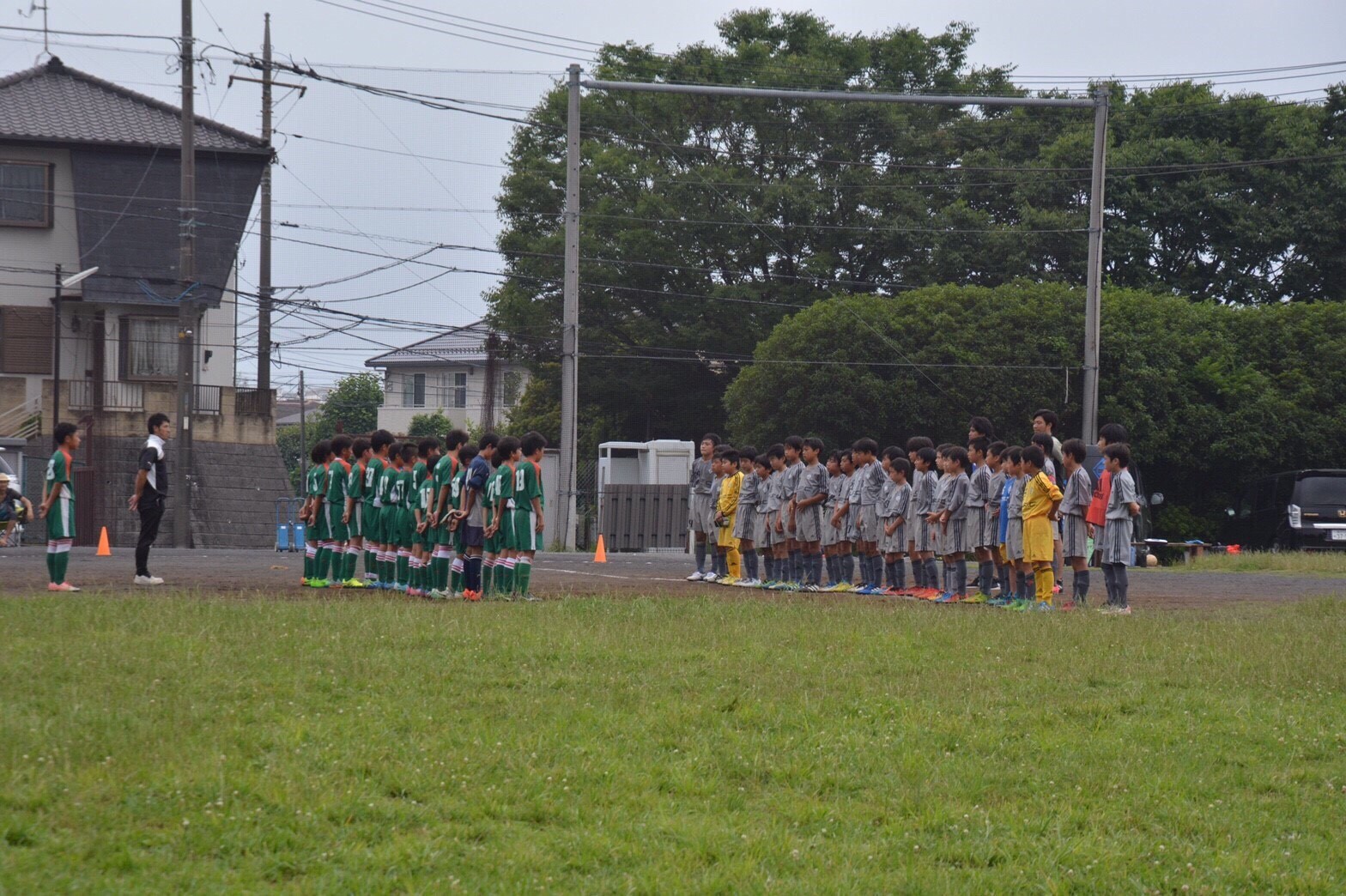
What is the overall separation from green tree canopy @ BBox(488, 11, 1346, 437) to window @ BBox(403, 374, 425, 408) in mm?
30968

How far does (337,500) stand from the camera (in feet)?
56.7

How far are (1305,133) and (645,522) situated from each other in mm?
23659

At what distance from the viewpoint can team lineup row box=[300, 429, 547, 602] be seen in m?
15.3

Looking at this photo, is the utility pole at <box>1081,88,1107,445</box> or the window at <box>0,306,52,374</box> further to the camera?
the window at <box>0,306,52,374</box>

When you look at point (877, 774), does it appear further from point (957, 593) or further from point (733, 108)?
point (733, 108)

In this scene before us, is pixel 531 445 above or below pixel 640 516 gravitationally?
above

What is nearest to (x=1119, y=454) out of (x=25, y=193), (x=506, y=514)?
(x=506, y=514)

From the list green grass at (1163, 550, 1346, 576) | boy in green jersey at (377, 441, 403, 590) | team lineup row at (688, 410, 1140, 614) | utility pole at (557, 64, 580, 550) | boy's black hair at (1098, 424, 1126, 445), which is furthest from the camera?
utility pole at (557, 64, 580, 550)

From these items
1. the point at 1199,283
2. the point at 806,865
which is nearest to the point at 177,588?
the point at 806,865

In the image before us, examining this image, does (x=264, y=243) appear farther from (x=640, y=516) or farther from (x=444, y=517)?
(x=444, y=517)

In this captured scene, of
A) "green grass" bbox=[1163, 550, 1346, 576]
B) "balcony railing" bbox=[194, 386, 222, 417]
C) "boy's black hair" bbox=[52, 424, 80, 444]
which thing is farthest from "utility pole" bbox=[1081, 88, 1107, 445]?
"balcony railing" bbox=[194, 386, 222, 417]

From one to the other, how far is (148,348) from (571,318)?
52.9 ft

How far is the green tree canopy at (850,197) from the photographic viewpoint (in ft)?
141

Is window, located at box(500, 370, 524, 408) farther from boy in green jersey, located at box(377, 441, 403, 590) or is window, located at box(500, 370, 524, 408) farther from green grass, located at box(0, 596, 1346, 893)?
green grass, located at box(0, 596, 1346, 893)
